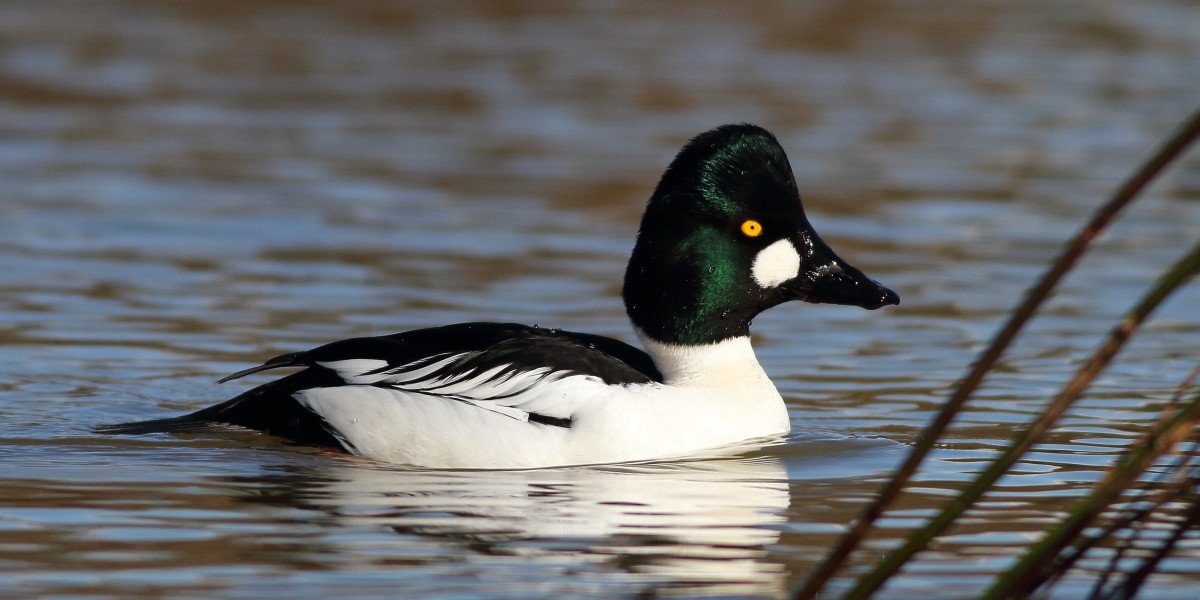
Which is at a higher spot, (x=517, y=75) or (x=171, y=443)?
(x=517, y=75)

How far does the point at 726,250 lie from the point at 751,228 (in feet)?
0.44

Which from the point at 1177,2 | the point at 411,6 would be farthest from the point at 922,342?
the point at 1177,2

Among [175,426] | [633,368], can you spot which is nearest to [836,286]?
[633,368]

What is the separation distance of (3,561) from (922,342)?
17.9ft

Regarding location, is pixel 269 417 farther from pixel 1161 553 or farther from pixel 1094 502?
pixel 1094 502

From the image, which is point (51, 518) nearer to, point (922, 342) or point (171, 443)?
point (171, 443)

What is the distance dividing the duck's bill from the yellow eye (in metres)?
0.26

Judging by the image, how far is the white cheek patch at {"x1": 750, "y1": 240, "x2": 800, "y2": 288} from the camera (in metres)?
6.89

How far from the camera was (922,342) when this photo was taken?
929 centimetres

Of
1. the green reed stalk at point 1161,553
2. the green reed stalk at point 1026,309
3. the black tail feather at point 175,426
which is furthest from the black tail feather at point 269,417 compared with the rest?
the green reed stalk at point 1026,309

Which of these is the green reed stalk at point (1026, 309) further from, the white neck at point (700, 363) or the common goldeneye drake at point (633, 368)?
the white neck at point (700, 363)

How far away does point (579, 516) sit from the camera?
5.75 meters

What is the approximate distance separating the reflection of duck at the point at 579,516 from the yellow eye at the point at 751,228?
89 cm

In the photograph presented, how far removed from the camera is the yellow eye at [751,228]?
684cm
